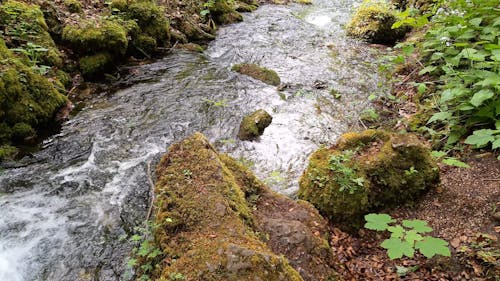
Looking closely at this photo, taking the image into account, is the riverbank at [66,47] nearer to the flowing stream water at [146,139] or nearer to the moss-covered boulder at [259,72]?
the flowing stream water at [146,139]

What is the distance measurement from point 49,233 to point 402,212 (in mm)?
4571

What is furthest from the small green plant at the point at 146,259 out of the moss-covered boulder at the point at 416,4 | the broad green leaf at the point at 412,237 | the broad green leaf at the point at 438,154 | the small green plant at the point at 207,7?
the small green plant at the point at 207,7

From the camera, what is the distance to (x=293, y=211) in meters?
4.04

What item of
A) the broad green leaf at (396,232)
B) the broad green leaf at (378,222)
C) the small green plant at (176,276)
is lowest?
the small green plant at (176,276)

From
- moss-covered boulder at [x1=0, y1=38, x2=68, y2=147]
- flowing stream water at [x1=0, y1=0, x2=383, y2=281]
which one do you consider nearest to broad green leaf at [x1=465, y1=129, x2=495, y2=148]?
flowing stream water at [x1=0, y1=0, x2=383, y2=281]

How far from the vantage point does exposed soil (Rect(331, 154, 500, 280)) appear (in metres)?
3.27

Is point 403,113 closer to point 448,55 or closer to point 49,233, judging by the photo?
point 448,55

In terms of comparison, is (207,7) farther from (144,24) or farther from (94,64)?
(94,64)

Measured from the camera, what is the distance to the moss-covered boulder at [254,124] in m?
6.62

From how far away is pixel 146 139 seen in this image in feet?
20.9

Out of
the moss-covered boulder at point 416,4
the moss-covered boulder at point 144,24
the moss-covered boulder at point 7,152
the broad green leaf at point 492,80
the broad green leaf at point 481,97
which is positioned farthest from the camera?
the moss-covered boulder at point 416,4

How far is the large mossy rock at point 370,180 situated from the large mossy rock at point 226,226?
35 centimetres

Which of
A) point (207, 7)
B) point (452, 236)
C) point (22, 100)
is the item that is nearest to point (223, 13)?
point (207, 7)

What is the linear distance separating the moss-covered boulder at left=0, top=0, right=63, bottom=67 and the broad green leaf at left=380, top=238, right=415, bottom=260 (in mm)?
7402
